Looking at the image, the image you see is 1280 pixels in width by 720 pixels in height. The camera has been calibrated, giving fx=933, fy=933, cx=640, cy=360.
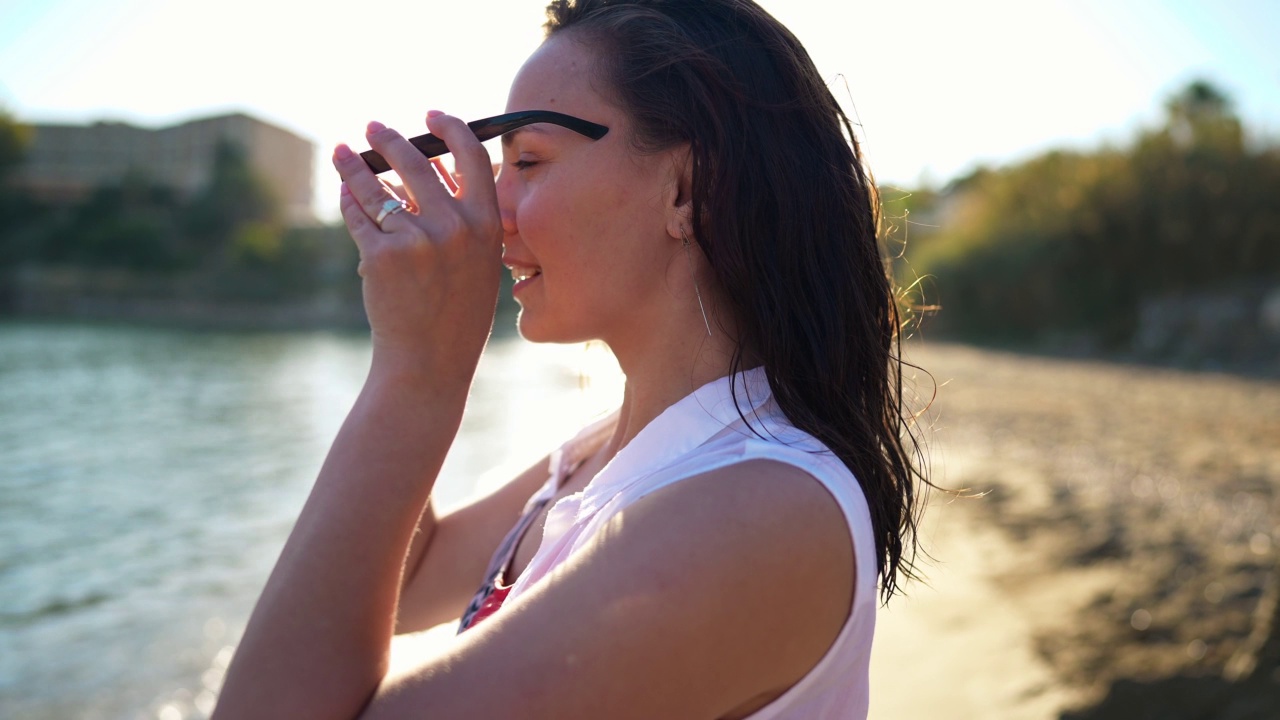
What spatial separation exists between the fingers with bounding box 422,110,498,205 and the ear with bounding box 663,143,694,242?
25 cm

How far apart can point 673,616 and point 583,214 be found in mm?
595

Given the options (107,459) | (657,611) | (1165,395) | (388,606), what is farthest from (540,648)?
(1165,395)

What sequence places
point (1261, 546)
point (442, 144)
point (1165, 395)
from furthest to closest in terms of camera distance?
point (1165, 395) → point (1261, 546) → point (442, 144)

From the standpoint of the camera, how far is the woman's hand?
3.81ft

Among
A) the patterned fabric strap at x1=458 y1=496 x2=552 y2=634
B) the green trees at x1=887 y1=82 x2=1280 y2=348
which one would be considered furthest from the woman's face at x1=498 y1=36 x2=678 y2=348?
the green trees at x1=887 y1=82 x2=1280 y2=348

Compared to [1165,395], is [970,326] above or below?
below

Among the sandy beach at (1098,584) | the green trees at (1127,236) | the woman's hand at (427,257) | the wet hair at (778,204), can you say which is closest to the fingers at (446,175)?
the woman's hand at (427,257)

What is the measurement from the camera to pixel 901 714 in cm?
363

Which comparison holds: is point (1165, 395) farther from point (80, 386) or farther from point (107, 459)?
point (80, 386)

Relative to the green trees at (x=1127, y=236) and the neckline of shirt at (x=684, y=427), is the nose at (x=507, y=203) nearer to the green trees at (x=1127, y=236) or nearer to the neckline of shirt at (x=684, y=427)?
the neckline of shirt at (x=684, y=427)

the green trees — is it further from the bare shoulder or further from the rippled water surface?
the bare shoulder

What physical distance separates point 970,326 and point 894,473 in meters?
27.5

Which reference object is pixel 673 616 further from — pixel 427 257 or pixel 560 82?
pixel 560 82

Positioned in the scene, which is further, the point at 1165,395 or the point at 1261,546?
the point at 1165,395
